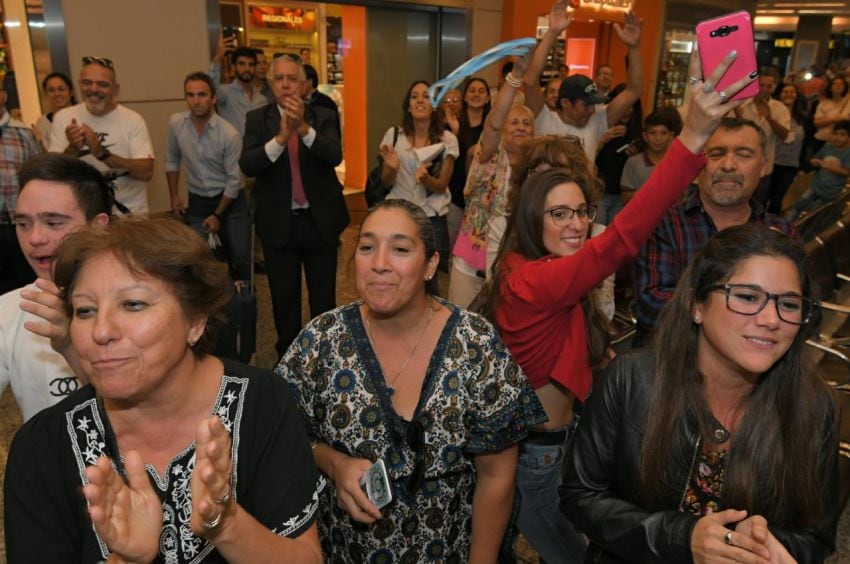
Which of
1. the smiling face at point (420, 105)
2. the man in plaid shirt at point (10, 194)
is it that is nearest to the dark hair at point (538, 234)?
the smiling face at point (420, 105)

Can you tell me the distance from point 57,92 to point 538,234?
4.61 metres

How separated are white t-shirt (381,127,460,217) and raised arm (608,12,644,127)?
1204 mm

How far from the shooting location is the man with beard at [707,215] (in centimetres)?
229

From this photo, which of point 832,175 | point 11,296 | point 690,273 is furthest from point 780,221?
point 832,175

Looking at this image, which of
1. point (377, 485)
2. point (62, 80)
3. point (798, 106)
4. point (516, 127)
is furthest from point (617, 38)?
point (377, 485)

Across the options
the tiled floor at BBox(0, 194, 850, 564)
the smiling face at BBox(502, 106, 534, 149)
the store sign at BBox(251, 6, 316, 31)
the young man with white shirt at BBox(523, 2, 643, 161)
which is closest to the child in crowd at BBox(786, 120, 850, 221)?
the young man with white shirt at BBox(523, 2, 643, 161)

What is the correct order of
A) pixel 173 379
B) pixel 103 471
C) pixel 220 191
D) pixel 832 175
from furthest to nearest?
pixel 832 175 < pixel 220 191 < pixel 173 379 < pixel 103 471

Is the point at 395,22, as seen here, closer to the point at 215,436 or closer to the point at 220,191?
the point at 220,191

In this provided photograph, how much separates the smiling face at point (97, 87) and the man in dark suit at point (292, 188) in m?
1.10

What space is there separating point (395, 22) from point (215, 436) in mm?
8825

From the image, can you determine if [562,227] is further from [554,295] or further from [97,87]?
[97,87]

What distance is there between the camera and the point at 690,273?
157 cm

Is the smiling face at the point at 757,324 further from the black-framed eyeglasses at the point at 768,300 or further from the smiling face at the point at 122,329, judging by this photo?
the smiling face at the point at 122,329

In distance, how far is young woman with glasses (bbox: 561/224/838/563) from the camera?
143cm
